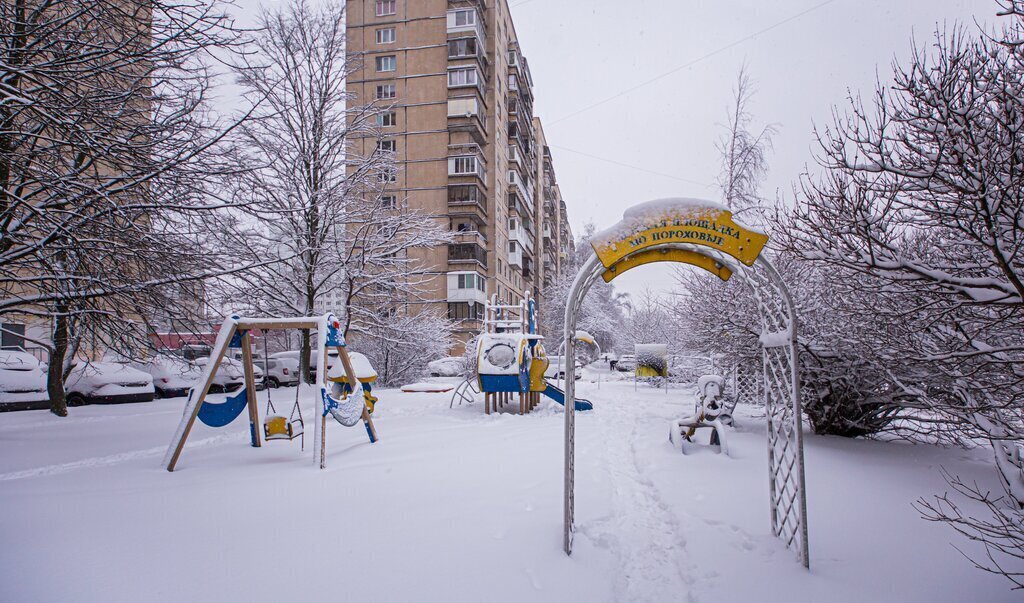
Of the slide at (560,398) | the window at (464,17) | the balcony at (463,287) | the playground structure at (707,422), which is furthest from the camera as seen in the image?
the window at (464,17)

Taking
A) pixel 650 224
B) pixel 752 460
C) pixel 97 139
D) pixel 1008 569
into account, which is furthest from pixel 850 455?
pixel 97 139

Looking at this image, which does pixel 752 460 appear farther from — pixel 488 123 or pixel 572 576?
pixel 488 123

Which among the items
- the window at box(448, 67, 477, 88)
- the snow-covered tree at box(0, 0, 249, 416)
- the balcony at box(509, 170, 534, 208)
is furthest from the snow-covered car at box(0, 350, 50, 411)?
the balcony at box(509, 170, 534, 208)

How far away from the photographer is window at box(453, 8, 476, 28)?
35125 mm

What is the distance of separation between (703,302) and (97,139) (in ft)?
33.8

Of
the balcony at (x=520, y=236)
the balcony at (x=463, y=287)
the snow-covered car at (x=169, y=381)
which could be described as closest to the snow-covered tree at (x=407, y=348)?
the snow-covered car at (x=169, y=381)

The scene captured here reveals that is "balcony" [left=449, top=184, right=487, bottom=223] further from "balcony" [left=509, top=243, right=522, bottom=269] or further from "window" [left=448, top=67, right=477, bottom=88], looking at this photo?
"balcony" [left=509, top=243, right=522, bottom=269]

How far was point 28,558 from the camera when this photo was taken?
12.0ft

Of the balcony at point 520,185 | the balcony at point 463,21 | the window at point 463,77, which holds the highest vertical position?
the balcony at point 463,21

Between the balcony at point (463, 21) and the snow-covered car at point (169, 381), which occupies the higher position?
the balcony at point (463, 21)

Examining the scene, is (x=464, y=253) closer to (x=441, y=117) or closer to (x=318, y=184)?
(x=441, y=117)

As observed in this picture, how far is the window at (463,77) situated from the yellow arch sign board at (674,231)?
113 ft

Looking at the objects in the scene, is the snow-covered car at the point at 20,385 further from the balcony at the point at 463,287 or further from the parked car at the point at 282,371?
the balcony at the point at 463,287

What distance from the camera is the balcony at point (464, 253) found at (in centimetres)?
3478
